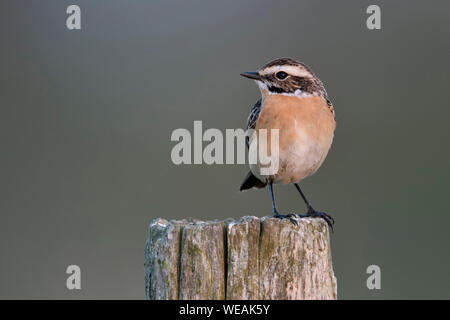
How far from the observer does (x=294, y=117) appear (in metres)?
5.26

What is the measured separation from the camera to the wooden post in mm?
3543

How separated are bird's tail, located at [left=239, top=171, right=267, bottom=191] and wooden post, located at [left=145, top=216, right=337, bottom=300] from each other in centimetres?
235

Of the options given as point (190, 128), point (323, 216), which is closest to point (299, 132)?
point (323, 216)

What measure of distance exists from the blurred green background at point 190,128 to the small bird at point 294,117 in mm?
2946

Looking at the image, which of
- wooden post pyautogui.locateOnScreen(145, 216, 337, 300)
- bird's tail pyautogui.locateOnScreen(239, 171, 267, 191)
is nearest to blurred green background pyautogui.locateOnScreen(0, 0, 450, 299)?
bird's tail pyautogui.locateOnScreen(239, 171, 267, 191)

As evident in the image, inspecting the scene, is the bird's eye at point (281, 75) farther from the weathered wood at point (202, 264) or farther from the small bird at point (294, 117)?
the weathered wood at point (202, 264)

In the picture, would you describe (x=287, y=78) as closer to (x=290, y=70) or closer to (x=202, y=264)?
(x=290, y=70)

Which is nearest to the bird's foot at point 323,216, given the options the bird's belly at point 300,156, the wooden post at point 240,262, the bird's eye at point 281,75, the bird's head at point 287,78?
the bird's belly at point 300,156

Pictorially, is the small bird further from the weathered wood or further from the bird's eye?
the weathered wood

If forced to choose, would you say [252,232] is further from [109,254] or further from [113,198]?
[113,198]

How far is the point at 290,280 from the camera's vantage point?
11.7 ft

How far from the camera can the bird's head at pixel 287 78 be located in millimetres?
5398

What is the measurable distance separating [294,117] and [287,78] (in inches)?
14.4

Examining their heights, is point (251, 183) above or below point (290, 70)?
below
